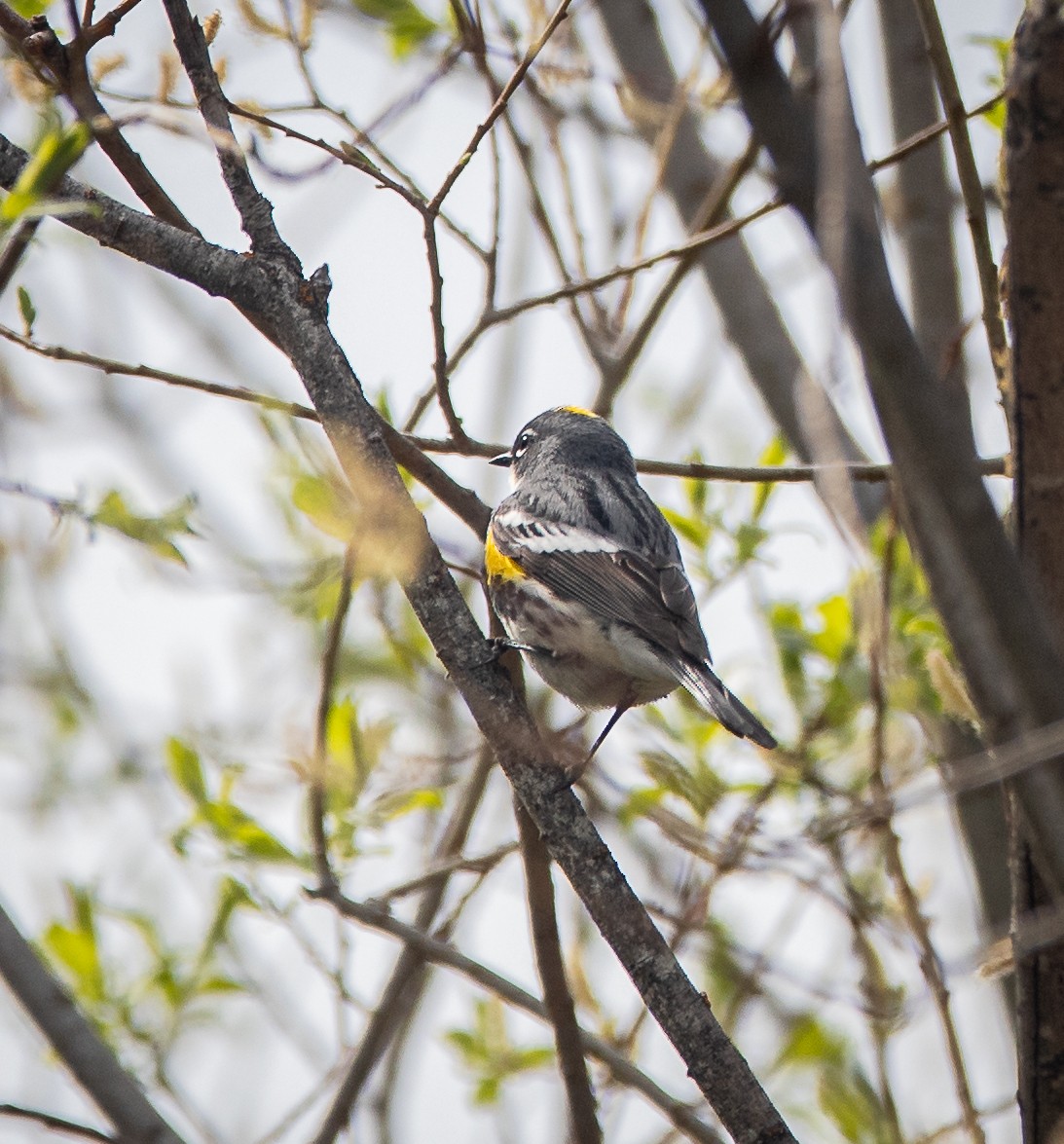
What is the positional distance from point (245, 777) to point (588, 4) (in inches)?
121

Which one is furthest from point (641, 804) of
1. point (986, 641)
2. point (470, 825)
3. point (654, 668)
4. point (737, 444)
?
point (737, 444)

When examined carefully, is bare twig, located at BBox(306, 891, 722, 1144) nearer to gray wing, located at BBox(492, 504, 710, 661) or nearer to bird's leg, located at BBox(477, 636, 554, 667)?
bird's leg, located at BBox(477, 636, 554, 667)

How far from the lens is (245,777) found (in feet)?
11.9

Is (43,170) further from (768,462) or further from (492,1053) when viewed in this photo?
(492,1053)

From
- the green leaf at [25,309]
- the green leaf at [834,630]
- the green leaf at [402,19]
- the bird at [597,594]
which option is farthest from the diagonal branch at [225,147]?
the green leaf at [834,630]

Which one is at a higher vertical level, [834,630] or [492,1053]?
[834,630]

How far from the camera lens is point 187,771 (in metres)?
3.64

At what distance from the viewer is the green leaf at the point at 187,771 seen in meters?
3.64

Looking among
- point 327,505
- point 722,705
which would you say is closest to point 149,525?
point 327,505

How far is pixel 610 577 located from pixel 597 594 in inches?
3.4

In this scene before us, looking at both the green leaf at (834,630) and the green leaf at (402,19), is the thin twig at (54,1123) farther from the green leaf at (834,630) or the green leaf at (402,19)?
the green leaf at (402,19)

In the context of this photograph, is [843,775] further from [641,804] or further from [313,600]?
[313,600]

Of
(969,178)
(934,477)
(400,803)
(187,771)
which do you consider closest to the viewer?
→ (934,477)

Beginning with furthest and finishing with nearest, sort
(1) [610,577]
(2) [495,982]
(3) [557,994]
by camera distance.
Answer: (1) [610,577] → (2) [495,982] → (3) [557,994]
